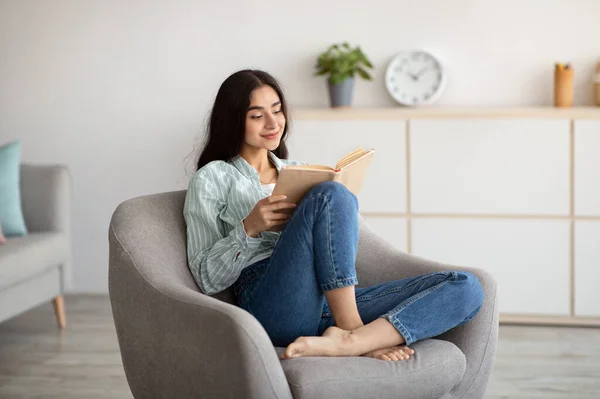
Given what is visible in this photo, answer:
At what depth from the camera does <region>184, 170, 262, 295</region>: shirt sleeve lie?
2590mm

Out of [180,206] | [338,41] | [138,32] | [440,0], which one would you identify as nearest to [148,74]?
[138,32]

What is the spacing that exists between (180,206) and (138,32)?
227 centimetres

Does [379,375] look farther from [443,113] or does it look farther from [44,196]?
[44,196]

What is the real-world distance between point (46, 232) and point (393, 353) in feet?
7.83

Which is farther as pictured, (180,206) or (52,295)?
(52,295)

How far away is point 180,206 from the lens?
2816 mm

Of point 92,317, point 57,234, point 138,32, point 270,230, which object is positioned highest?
point 138,32

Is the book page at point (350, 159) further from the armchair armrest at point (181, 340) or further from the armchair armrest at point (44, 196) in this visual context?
the armchair armrest at point (44, 196)

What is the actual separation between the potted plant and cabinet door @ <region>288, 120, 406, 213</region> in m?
0.21

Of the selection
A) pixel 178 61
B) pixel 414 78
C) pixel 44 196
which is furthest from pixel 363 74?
pixel 44 196

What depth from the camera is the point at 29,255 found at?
398 cm

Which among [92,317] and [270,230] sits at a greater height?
[270,230]

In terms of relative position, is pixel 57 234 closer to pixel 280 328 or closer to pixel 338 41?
pixel 338 41

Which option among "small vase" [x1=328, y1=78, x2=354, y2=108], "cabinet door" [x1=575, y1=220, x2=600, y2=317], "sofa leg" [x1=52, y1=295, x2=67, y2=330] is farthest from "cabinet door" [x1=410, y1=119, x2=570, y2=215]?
"sofa leg" [x1=52, y1=295, x2=67, y2=330]
